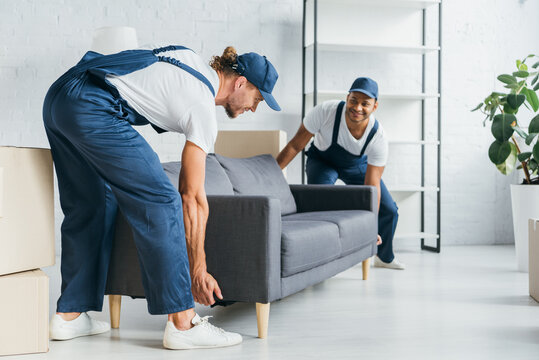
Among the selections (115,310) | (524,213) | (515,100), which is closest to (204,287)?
(115,310)

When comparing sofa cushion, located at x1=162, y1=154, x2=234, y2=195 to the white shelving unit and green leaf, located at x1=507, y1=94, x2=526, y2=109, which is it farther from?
green leaf, located at x1=507, y1=94, x2=526, y2=109

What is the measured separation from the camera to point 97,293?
7.24 ft

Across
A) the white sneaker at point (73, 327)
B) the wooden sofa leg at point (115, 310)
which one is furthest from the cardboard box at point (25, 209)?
the wooden sofa leg at point (115, 310)

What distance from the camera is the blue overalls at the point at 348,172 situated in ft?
12.6

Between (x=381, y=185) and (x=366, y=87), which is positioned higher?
(x=366, y=87)

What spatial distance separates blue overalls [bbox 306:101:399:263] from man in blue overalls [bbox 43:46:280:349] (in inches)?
69.3

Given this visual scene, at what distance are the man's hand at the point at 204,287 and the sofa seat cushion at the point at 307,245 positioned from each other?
10.4 inches

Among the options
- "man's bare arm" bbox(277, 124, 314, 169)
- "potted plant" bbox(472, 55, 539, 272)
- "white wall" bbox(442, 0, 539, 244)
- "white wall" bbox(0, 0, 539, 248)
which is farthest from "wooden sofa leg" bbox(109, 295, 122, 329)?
"white wall" bbox(442, 0, 539, 244)

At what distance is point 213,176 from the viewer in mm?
2785

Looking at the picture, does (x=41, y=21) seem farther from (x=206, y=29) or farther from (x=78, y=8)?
(x=206, y=29)

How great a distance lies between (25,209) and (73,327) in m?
0.47

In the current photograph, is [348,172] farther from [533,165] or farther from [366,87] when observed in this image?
[533,165]

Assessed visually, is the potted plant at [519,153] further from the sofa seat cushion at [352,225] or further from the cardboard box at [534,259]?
the sofa seat cushion at [352,225]

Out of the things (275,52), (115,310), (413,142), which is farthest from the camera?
(275,52)
